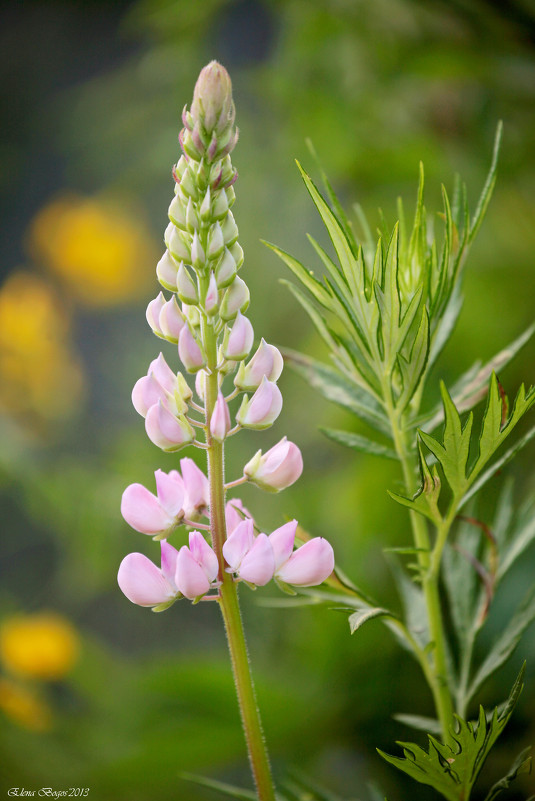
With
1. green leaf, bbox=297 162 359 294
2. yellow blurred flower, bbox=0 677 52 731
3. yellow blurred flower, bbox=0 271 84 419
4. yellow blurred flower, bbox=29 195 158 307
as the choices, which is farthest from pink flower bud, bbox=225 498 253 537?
yellow blurred flower, bbox=29 195 158 307

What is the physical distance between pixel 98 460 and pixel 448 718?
823 mm

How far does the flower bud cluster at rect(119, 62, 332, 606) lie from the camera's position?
0.79 feet

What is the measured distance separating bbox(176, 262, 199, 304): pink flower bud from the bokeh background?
0.41 m

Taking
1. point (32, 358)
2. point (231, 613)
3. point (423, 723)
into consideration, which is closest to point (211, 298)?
point (231, 613)

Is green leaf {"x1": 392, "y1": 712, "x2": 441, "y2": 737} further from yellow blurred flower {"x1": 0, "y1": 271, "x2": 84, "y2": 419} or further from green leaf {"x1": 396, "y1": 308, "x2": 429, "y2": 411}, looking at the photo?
yellow blurred flower {"x1": 0, "y1": 271, "x2": 84, "y2": 419}

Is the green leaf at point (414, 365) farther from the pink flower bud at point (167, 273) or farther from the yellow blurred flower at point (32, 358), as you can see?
the yellow blurred flower at point (32, 358)

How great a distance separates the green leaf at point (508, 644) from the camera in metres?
0.29

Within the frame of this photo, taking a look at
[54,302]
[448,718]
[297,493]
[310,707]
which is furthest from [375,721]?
[54,302]

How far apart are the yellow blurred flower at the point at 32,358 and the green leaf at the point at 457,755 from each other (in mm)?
824

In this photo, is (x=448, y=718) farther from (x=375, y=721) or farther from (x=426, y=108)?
(x=426, y=108)

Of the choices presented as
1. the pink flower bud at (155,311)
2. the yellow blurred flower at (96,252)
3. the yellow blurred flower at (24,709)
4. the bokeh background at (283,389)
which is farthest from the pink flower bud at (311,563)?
the yellow blurred flower at (96,252)

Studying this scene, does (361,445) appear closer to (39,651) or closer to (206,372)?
(206,372)

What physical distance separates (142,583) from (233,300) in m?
0.11

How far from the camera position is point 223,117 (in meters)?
0.24
